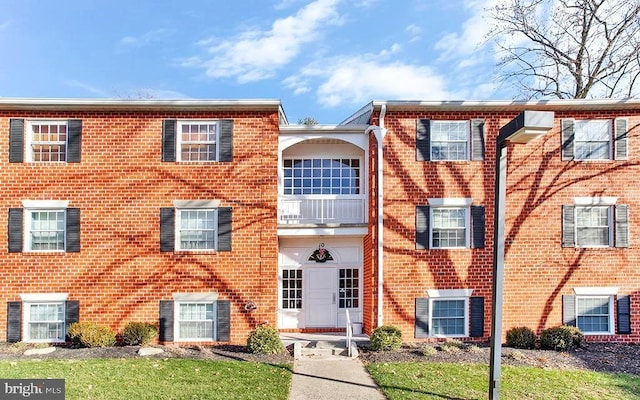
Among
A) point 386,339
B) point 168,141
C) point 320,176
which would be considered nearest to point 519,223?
point 386,339

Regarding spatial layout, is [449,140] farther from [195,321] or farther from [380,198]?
[195,321]

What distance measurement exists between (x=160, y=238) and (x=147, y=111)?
11.4 ft

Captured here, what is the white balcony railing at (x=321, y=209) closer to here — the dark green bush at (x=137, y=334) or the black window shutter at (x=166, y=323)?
the black window shutter at (x=166, y=323)

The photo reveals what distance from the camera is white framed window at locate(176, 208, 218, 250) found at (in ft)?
48.7

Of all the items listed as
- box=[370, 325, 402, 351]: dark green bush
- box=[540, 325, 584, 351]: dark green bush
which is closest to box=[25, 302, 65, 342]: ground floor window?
box=[370, 325, 402, 351]: dark green bush

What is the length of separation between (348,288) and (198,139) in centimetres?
642

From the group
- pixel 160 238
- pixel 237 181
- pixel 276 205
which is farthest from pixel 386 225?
pixel 160 238

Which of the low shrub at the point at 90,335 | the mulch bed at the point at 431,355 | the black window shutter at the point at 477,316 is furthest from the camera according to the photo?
the black window shutter at the point at 477,316

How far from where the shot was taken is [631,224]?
50.1ft

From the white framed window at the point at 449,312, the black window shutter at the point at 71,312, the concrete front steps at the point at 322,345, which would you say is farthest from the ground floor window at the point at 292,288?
the black window shutter at the point at 71,312

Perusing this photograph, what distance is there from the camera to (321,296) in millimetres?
16891

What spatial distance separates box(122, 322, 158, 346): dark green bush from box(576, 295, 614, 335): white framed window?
11586 millimetres

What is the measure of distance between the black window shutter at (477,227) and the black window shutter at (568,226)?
227 centimetres

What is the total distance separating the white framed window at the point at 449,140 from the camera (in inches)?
599
